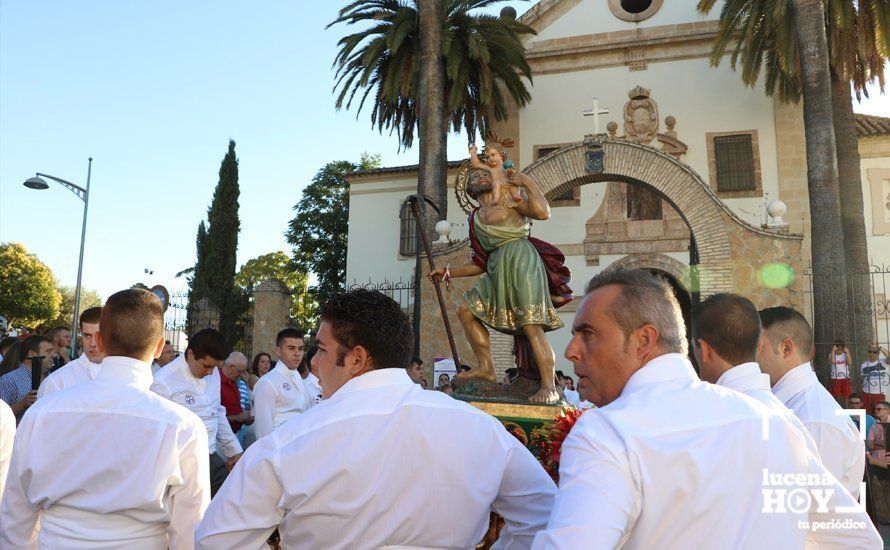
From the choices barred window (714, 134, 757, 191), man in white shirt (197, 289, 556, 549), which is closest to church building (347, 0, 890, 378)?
barred window (714, 134, 757, 191)

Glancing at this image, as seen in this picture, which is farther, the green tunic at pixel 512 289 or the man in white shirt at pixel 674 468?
the green tunic at pixel 512 289

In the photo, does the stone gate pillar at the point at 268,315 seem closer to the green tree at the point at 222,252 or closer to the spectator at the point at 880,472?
the green tree at the point at 222,252

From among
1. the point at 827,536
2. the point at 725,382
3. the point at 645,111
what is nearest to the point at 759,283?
the point at 645,111

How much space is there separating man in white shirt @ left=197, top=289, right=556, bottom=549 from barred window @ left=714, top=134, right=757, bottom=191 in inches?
827

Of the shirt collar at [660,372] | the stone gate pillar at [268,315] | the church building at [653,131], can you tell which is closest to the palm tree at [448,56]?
the church building at [653,131]

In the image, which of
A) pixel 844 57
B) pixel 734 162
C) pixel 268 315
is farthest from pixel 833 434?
pixel 734 162

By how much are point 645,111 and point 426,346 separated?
35.9 ft

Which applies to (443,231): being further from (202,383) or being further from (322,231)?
(322,231)

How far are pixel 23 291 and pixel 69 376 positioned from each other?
40740 millimetres

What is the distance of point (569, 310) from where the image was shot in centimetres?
2095

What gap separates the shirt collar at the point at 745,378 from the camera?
113 inches

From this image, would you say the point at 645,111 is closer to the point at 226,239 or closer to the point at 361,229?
the point at 361,229

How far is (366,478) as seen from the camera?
2.09 metres

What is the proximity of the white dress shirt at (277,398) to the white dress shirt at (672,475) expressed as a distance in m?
5.27
